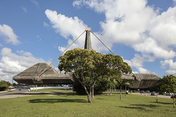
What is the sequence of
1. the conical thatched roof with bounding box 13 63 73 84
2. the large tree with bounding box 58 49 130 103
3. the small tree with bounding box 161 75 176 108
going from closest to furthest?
the small tree with bounding box 161 75 176 108, the large tree with bounding box 58 49 130 103, the conical thatched roof with bounding box 13 63 73 84

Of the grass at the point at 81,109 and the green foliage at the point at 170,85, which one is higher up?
the green foliage at the point at 170,85

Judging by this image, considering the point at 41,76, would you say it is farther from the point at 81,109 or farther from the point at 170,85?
the point at 170,85

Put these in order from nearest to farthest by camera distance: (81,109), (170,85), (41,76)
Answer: (81,109)
(170,85)
(41,76)

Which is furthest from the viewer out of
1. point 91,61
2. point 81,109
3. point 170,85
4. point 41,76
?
point 41,76

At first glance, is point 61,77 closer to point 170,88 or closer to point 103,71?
point 103,71

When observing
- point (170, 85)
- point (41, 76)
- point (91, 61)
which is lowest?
point (170, 85)

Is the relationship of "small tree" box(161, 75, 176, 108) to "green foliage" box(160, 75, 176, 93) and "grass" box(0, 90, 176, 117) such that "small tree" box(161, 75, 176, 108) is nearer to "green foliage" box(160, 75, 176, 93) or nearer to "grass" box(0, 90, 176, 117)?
"green foliage" box(160, 75, 176, 93)

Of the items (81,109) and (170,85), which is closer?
(81,109)

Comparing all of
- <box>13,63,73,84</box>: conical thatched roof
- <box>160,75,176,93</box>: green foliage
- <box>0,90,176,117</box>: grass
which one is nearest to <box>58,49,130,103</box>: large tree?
<box>0,90,176,117</box>: grass

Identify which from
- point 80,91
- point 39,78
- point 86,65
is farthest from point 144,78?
point 86,65

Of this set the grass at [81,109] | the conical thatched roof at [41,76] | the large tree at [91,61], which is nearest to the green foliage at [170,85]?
the grass at [81,109]

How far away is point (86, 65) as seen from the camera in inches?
817

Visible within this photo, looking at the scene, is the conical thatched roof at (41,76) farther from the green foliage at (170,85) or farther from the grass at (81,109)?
the green foliage at (170,85)

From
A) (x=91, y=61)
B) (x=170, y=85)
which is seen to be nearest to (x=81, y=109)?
(x=91, y=61)
